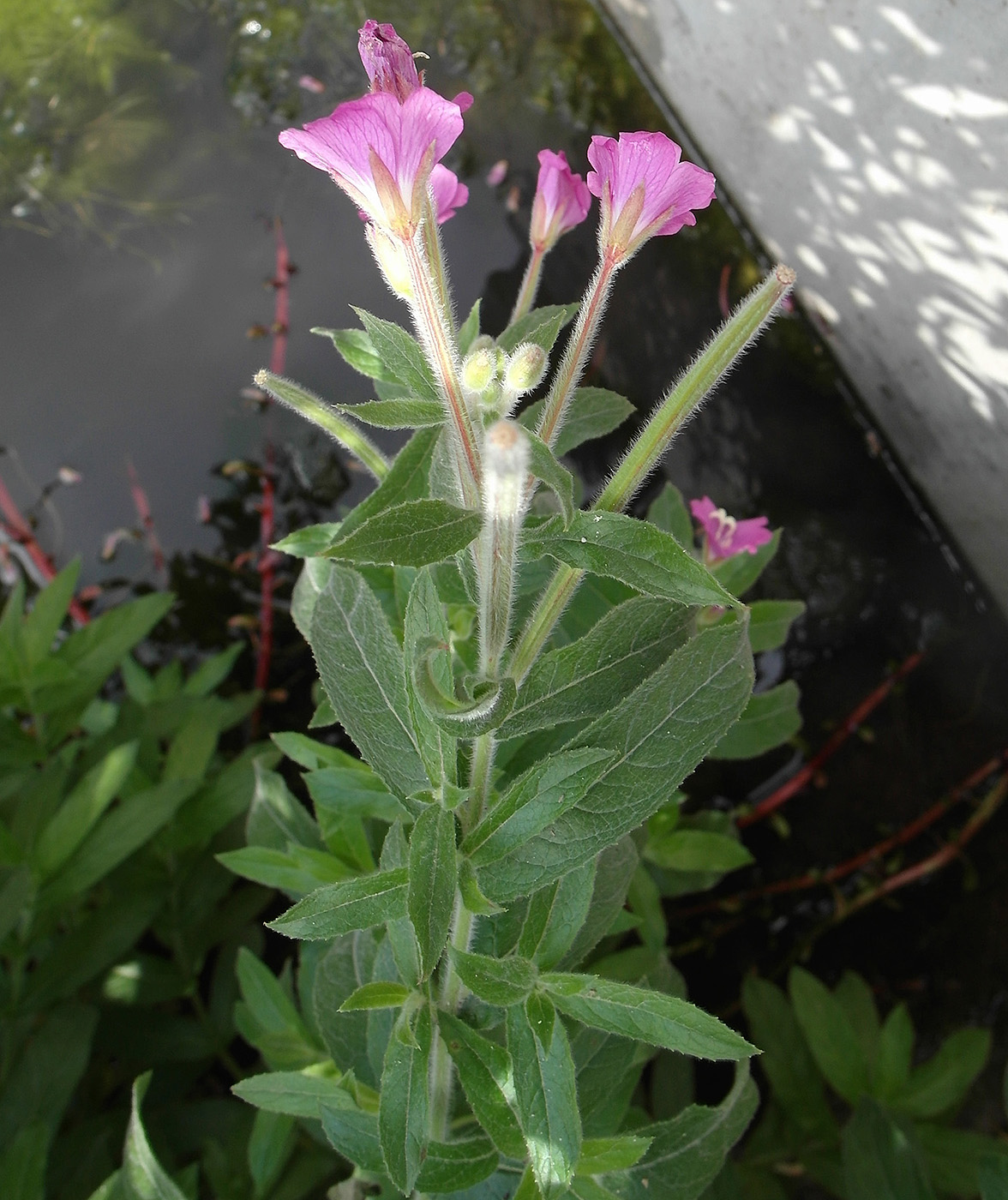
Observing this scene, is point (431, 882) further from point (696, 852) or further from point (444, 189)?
point (696, 852)

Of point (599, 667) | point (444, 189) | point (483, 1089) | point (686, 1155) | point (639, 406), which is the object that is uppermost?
point (444, 189)

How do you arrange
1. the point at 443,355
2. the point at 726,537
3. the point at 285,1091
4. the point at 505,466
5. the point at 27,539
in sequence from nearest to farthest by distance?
the point at 505,466 → the point at 443,355 → the point at 285,1091 → the point at 726,537 → the point at 27,539

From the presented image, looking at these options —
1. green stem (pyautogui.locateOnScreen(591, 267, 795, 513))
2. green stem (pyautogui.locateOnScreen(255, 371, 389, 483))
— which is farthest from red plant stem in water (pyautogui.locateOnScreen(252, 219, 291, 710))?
green stem (pyautogui.locateOnScreen(591, 267, 795, 513))

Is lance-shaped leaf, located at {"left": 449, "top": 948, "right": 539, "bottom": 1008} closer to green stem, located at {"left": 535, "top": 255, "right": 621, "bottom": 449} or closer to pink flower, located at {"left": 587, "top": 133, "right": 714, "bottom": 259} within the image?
green stem, located at {"left": 535, "top": 255, "right": 621, "bottom": 449}

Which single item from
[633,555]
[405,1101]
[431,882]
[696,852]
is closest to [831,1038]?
[696,852]

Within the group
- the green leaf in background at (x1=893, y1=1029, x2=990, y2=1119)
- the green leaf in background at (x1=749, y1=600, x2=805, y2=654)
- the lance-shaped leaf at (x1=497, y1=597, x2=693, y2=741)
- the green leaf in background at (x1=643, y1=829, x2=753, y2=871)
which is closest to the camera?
the lance-shaped leaf at (x1=497, y1=597, x2=693, y2=741)
